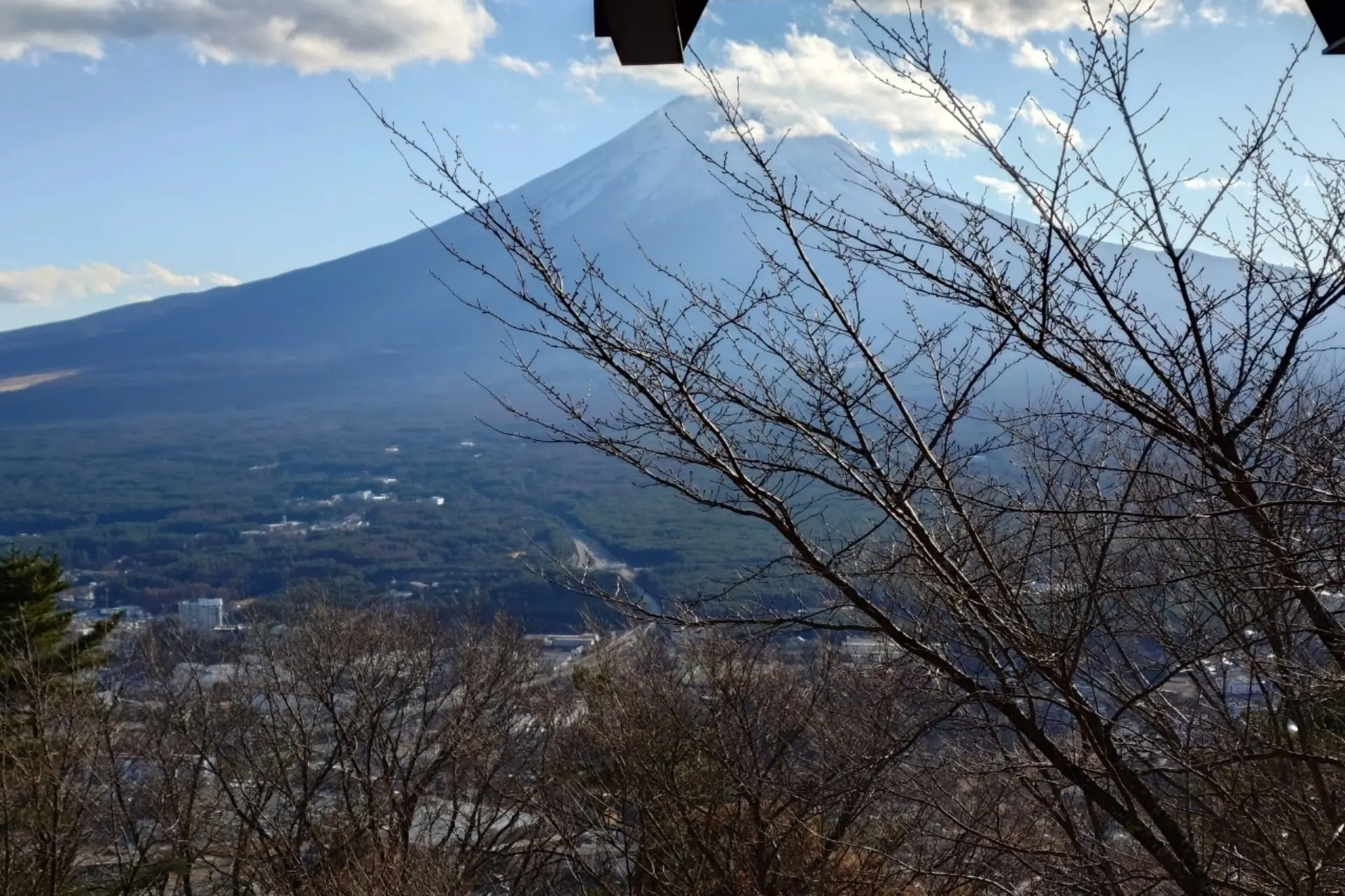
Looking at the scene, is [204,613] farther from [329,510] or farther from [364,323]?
[364,323]

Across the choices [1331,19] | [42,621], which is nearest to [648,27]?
[1331,19]

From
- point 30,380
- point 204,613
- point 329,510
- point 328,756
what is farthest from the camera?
point 30,380

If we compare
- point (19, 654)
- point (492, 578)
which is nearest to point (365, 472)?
point (492, 578)

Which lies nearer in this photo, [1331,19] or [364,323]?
[1331,19]

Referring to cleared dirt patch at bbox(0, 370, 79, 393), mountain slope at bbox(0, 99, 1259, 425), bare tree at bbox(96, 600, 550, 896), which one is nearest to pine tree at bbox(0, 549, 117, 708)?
bare tree at bbox(96, 600, 550, 896)

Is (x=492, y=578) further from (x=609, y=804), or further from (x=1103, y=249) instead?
(x=1103, y=249)

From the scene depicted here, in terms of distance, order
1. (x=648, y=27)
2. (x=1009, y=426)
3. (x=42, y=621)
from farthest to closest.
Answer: (x=42, y=621)
(x=1009, y=426)
(x=648, y=27)

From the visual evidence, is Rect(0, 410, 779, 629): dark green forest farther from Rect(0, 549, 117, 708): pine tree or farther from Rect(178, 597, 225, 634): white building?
Rect(0, 549, 117, 708): pine tree
